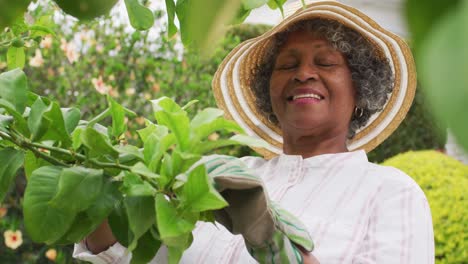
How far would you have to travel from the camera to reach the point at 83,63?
4.06 meters

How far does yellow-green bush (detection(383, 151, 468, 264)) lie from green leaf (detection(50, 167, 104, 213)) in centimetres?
268

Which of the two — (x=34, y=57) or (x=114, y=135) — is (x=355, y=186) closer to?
(x=114, y=135)

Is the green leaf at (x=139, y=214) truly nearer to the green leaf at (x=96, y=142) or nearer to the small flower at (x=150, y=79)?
the green leaf at (x=96, y=142)

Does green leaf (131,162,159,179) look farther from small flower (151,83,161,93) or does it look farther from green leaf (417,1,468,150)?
small flower (151,83,161,93)

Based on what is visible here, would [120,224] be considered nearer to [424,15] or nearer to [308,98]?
[424,15]

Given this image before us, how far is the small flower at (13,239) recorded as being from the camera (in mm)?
3607

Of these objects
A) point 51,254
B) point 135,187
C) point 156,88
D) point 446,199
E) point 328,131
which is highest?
point 135,187

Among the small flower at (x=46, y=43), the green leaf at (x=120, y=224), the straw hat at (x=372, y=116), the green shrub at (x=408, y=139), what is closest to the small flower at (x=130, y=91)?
the small flower at (x=46, y=43)

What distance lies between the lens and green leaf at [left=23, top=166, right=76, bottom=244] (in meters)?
0.83

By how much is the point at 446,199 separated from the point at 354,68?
5.99ft

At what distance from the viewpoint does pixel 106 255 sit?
1582mm

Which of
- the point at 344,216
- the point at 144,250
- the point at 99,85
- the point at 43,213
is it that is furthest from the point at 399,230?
the point at 99,85

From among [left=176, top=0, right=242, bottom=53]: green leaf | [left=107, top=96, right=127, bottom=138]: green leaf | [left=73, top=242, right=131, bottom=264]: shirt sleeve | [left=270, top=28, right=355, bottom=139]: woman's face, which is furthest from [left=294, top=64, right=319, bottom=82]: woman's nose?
[left=176, top=0, right=242, bottom=53]: green leaf

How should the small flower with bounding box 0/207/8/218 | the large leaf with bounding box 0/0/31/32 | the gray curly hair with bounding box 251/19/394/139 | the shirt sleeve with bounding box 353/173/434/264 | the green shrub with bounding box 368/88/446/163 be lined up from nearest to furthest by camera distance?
the large leaf with bounding box 0/0/31/32 → the shirt sleeve with bounding box 353/173/434/264 → the gray curly hair with bounding box 251/19/394/139 → the small flower with bounding box 0/207/8/218 → the green shrub with bounding box 368/88/446/163
